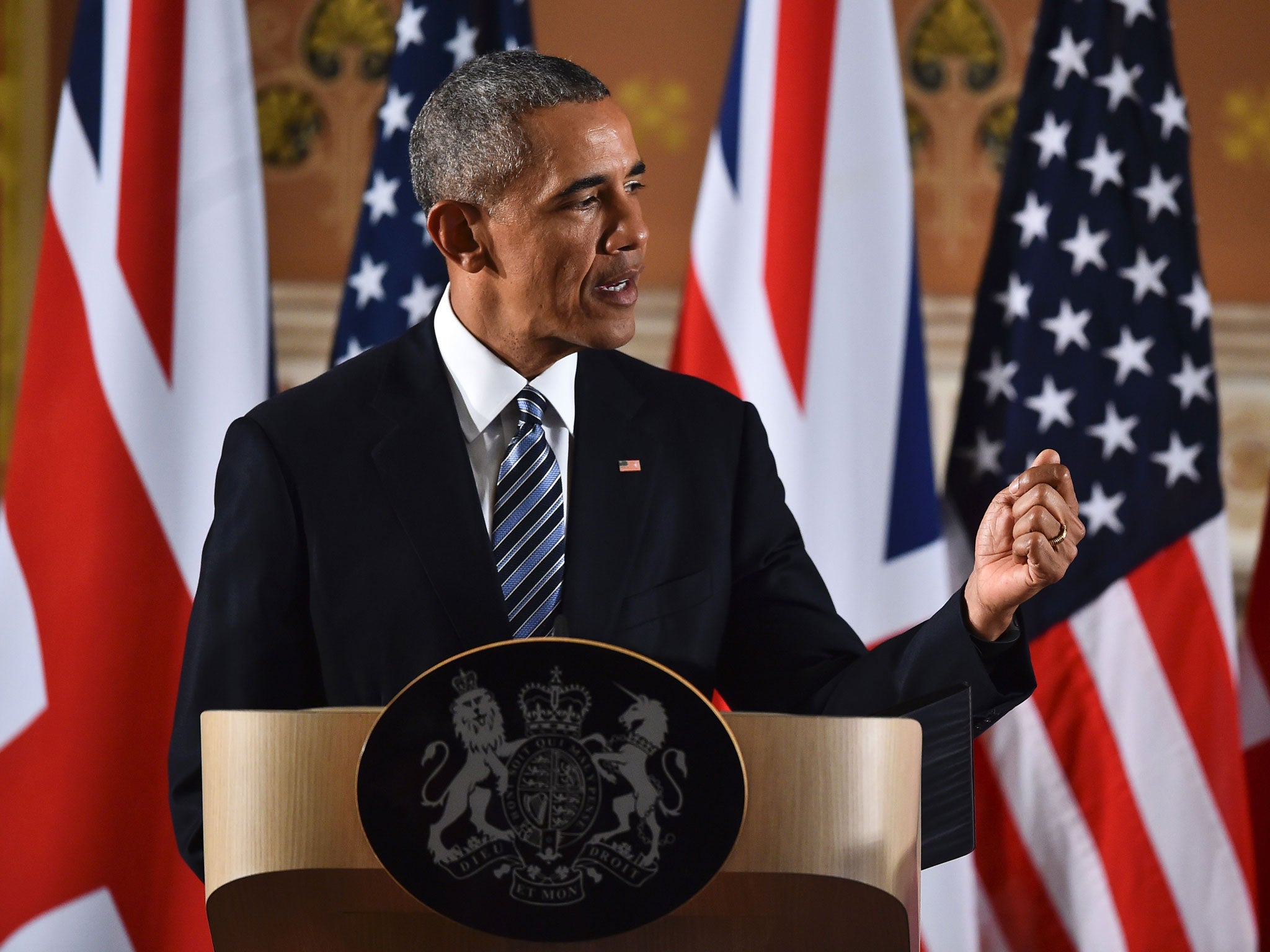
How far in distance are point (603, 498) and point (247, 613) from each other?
340 mm

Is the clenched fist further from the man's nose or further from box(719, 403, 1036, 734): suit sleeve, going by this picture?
the man's nose

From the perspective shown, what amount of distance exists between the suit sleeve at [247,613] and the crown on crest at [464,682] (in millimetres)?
451

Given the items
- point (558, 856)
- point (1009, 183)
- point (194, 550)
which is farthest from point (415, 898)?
point (1009, 183)

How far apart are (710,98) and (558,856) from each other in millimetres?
2529

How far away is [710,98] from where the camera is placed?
3064mm

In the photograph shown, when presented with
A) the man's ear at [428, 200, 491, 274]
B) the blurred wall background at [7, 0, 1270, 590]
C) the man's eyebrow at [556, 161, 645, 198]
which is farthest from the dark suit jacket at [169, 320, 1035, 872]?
the blurred wall background at [7, 0, 1270, 590]

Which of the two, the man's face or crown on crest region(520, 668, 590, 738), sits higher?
the man's face

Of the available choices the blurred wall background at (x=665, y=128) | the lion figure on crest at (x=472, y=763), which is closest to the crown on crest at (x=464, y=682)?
the lion figure on crest at (x=472, y=763)

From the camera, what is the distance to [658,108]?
305 centimetres

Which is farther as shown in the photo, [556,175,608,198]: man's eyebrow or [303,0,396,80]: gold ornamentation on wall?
[303,0,396,80]: gold ornamentation on wall

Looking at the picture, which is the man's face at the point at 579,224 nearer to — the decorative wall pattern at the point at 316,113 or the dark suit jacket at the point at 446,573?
the dark suit jacket at the point at 446,573

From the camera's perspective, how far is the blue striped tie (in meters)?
1.24

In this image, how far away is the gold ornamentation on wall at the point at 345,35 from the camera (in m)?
3.05

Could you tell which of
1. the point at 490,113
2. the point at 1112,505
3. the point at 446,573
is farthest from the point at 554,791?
the point at 1112,505
